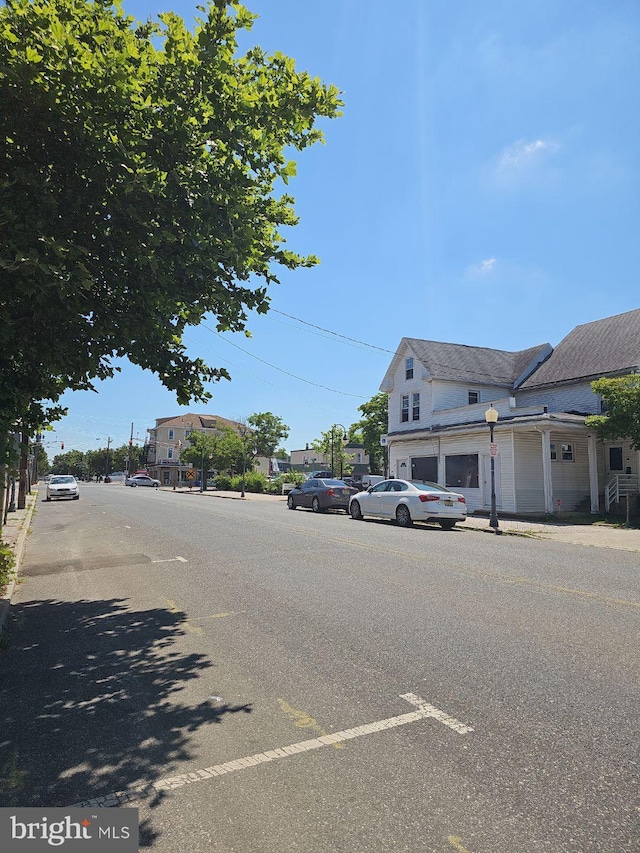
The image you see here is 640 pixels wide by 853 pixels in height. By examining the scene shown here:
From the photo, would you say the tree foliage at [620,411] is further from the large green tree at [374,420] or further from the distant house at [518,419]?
the large green tree at [374,420]

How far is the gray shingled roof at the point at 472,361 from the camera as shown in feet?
103

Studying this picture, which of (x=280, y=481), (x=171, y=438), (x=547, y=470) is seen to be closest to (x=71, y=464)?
(x=171, y=438)

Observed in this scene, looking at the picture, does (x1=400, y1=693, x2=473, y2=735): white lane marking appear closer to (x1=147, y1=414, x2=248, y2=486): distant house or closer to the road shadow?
the road shadow

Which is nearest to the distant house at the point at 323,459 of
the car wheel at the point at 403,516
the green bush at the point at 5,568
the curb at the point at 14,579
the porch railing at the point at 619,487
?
the porch railing at the point at 619,487

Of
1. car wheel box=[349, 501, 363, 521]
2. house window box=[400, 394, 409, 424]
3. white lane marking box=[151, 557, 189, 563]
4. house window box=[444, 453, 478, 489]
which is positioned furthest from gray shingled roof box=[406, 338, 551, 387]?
white lane marking box=[151, 557, 189, 563]

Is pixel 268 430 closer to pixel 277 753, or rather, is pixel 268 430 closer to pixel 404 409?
pixel 404 409

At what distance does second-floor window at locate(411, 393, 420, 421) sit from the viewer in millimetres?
31913

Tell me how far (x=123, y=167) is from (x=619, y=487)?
76.2ft

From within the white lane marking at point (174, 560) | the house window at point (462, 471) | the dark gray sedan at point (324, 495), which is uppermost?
the house window at point (462, 471)

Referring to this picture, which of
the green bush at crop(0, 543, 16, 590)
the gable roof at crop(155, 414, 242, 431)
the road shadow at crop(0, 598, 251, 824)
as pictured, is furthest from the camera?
the gable roof at crop(155, 414, 242, 431)

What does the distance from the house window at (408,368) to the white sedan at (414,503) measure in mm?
14920

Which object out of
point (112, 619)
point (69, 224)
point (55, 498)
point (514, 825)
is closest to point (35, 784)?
point (514, 825)

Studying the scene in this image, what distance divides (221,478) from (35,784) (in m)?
52.7

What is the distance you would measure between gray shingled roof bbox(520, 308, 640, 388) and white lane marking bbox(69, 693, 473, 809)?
24.4 metres
